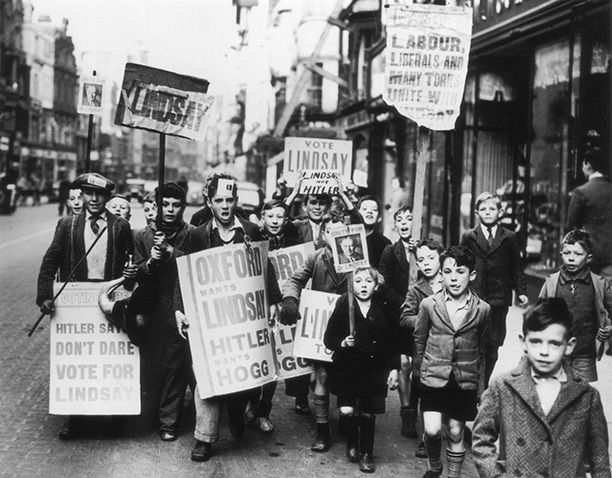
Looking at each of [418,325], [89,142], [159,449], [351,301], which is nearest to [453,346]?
[418,325]

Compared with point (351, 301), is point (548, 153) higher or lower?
higher

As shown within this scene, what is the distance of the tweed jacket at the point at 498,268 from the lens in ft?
24.7

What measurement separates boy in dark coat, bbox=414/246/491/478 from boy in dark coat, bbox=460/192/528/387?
1904 millimetres

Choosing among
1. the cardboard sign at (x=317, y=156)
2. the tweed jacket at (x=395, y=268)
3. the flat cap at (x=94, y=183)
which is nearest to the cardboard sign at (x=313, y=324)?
the tweed jacket at (x=395, y=268)

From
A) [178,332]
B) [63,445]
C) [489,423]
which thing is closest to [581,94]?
[178,332]

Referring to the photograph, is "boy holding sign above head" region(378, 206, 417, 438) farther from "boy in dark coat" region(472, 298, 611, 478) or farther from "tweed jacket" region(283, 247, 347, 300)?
"boy in dark coat" region(472, 298, 611, 478)

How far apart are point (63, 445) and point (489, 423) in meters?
3.88

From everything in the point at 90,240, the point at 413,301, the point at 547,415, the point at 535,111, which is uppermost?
the point at 535,111

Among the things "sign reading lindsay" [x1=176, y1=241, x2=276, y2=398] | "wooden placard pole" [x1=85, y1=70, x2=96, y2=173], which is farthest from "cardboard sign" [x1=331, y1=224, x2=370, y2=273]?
"wooden placard pole" [x1=85, y1=70, x2=96, y2=173]

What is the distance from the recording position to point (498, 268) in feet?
24.8

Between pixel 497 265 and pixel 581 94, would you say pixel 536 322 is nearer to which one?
pixel 497 265

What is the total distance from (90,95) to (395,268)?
4640mm

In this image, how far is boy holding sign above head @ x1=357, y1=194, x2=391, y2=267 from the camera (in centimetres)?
805

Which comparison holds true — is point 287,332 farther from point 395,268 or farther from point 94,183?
point 94,183
